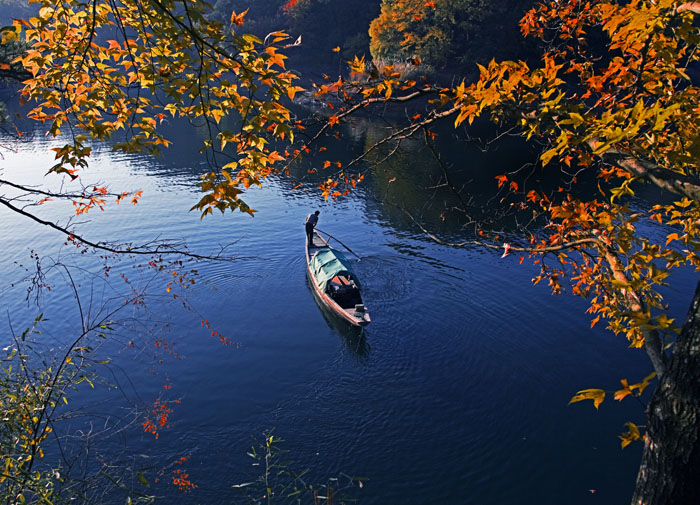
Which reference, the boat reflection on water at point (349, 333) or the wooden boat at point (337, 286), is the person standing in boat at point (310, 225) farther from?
the boat reflection on water at point (349, 333)

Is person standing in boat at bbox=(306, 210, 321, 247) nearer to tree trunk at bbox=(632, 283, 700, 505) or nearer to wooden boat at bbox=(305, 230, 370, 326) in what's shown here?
wooden boat at bbox=(305, 230, 370, 326)

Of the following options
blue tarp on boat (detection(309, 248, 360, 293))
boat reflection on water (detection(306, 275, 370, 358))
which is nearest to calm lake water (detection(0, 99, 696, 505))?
boat reflection on water (detection(306, 275, 370, 358))

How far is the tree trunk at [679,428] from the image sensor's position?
129 inches

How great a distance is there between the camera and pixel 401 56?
7581cm

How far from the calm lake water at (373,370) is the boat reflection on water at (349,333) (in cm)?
8

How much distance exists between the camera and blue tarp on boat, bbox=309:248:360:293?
73.8 ft

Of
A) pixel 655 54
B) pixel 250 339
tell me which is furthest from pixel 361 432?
pixel 655 54

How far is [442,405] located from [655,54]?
1340cm

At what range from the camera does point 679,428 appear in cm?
332

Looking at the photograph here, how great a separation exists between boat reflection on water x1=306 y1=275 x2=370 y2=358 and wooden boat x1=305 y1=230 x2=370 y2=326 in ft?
1.08

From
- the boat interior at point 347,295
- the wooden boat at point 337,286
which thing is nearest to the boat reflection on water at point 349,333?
the wooden boat at point 337,286

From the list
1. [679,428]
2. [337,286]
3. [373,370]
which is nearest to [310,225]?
[337,286]

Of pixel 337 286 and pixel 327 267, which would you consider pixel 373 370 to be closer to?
pixel 337 286

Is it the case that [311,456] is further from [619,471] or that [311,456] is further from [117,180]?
[117,180]
